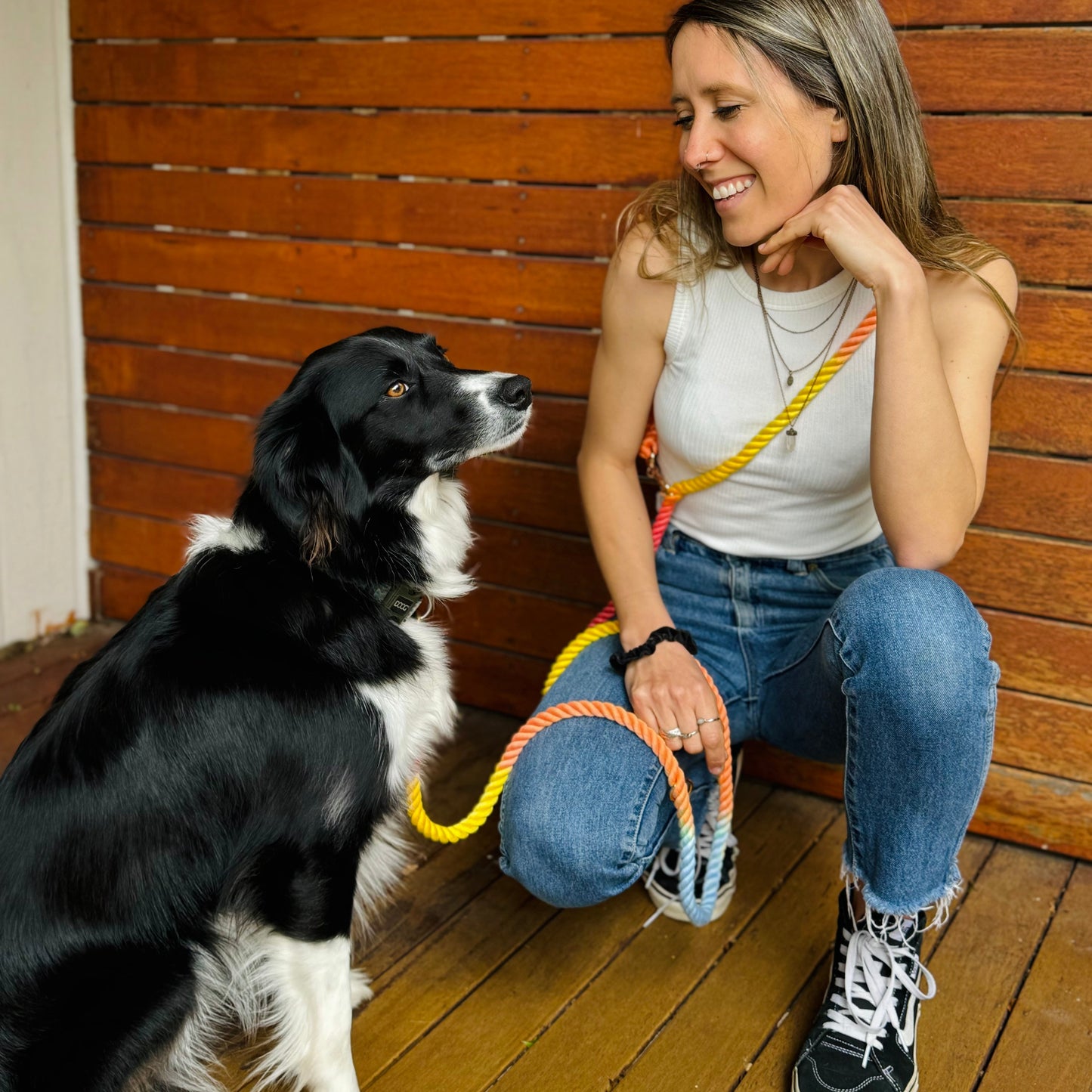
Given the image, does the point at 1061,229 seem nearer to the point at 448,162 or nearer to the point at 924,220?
the point at 924,220

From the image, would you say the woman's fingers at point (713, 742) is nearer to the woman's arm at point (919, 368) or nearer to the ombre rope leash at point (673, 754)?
the ombre rope leash at point (673, 754)

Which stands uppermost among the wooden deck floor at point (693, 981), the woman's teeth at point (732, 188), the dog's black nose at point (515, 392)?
the woman's teeth at point (732, 188)

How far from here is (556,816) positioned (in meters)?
1.55

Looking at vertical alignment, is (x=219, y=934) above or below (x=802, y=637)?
below

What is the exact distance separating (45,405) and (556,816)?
2167mm

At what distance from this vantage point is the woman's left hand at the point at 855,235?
150cm

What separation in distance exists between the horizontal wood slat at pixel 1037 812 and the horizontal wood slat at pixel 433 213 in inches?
38.5

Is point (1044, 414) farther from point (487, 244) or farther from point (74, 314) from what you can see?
point (74, 314)

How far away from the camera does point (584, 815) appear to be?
1.54m

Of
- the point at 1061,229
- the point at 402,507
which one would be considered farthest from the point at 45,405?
the point at 1061,229

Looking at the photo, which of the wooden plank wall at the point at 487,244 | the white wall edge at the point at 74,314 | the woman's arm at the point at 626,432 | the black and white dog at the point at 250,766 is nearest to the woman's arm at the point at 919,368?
the woman's arm at the point at 626,432

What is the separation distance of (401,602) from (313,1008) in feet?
1.84

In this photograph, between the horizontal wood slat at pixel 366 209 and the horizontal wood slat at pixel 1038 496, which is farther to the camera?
the horizontal wood slat at pixel 366 209

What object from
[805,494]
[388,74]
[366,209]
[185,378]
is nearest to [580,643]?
[805,494]
